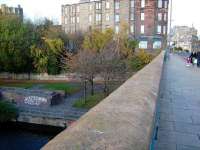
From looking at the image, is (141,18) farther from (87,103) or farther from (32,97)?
(87,103)

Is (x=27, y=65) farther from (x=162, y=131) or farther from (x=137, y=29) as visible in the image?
(x=162, y=131)

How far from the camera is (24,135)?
2780cm

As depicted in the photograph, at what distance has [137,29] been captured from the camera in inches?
2709

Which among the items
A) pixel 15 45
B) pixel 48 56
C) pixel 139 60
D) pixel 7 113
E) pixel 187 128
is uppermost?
pixel 15 45

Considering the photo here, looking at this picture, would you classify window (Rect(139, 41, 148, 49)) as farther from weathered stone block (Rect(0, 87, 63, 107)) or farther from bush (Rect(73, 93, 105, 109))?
bush (Rect(73, 93, 105, 109))

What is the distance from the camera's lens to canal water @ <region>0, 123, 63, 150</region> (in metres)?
24.8

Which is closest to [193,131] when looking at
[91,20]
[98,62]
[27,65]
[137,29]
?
[98,62]

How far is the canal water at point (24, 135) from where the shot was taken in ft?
81.5

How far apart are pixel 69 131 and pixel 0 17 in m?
53.4

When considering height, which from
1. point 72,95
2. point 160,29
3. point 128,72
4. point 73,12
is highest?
point 73,12

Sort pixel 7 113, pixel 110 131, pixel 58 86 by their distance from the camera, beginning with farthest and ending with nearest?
pixel 58 86
pixel 7 113
pixel 110 131

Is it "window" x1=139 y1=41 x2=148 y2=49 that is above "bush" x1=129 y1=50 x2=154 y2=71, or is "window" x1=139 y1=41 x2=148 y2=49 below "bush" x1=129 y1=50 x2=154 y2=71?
above

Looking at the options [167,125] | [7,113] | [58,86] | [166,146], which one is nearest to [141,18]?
[58,86]

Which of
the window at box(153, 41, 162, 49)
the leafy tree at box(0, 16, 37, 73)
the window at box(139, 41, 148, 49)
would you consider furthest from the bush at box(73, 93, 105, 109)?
the window at box(153, 41, 162, 49)
